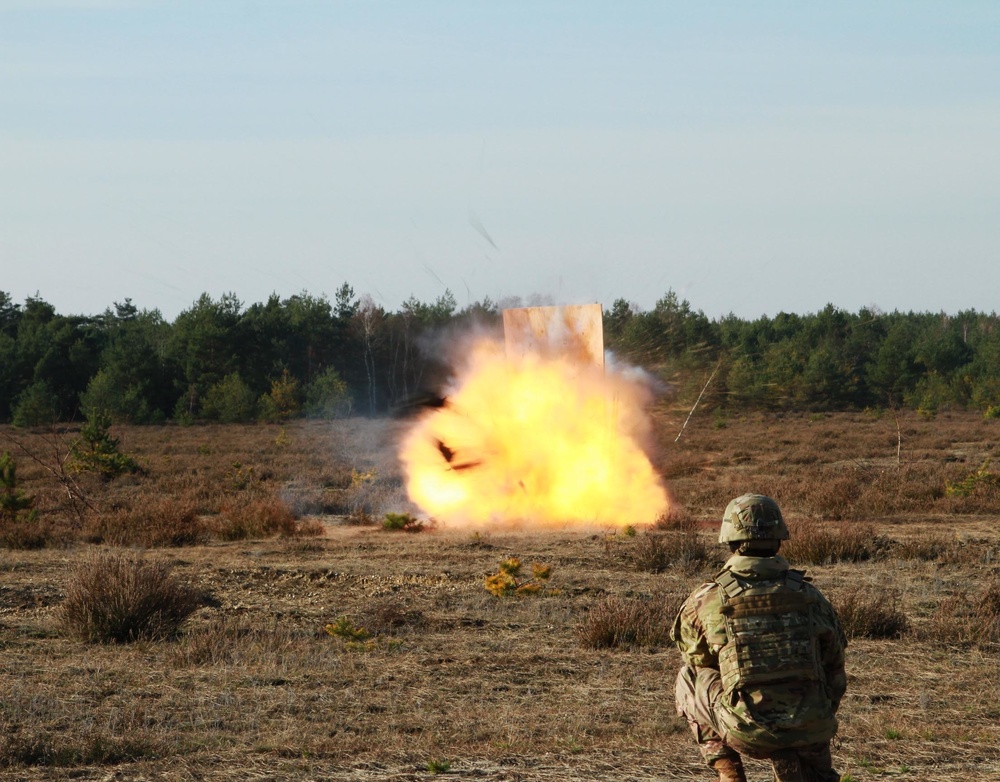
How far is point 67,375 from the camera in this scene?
163 ft

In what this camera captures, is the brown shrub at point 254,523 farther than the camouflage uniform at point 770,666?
Yes

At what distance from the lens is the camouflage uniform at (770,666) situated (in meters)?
4.27

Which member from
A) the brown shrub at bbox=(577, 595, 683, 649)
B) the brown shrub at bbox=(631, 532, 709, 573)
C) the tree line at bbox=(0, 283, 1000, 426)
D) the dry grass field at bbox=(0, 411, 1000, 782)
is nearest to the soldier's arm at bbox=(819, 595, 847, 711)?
the dry grass field at bbox=(0, 411, 1000, 782)

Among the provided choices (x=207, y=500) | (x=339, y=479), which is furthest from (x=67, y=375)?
(x=207, y=500)

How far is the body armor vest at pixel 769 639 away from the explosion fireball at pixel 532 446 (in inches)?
587

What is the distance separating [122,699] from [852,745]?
15.5ft

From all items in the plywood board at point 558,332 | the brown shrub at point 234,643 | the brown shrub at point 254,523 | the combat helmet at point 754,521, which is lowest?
the brown shrub at point 234,643

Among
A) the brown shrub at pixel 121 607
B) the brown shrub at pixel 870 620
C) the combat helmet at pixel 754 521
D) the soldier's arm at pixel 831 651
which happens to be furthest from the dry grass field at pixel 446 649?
the combat helmet at pixel 754 521

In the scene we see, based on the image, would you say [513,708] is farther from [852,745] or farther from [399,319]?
[399,319]

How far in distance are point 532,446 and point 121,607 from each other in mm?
10605

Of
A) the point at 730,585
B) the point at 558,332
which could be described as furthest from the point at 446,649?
the point at 558,332

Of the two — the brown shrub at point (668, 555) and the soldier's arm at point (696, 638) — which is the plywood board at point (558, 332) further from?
the soldier's arm at point (696, 638)

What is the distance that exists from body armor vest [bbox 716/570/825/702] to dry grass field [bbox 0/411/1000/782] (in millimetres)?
2060

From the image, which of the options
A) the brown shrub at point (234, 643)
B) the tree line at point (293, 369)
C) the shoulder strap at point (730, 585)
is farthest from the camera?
the tree line at point (293, 369)
